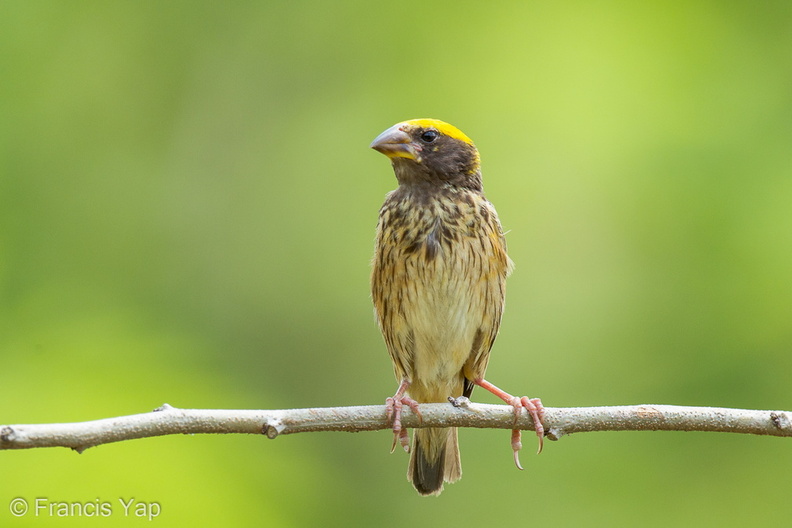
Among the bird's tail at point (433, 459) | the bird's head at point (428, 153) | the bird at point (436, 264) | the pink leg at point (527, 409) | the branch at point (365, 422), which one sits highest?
the bird's head at point (428, 153)

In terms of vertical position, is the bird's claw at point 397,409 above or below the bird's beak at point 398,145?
below

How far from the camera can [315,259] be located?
9578 millimetres

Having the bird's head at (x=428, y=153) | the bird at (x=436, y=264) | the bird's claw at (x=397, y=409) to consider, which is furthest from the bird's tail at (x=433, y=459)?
the bird's head at (x=428, y=153)

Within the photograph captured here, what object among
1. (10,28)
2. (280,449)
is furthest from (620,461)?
(10,28)

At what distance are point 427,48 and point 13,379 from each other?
5204 mm

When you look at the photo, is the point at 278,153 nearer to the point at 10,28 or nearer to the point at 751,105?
the point at 10,28

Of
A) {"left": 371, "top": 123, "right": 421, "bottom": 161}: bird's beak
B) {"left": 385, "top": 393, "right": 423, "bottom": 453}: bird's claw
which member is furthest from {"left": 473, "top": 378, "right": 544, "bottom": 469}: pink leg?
{"left": 371, "top": 123, "right": 421, "bottom": 161}: bird's beak

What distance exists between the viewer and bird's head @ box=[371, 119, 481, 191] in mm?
5367

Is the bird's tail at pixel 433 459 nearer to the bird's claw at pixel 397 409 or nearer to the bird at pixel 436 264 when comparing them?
the bird at pixel 436 264

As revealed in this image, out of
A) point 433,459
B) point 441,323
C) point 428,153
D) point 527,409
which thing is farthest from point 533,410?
point 428,153

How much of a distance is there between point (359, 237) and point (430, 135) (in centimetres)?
408

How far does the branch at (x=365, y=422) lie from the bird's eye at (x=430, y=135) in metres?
1.54

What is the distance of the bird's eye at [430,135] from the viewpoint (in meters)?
5.43

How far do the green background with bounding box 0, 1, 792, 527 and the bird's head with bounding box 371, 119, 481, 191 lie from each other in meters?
2.32
